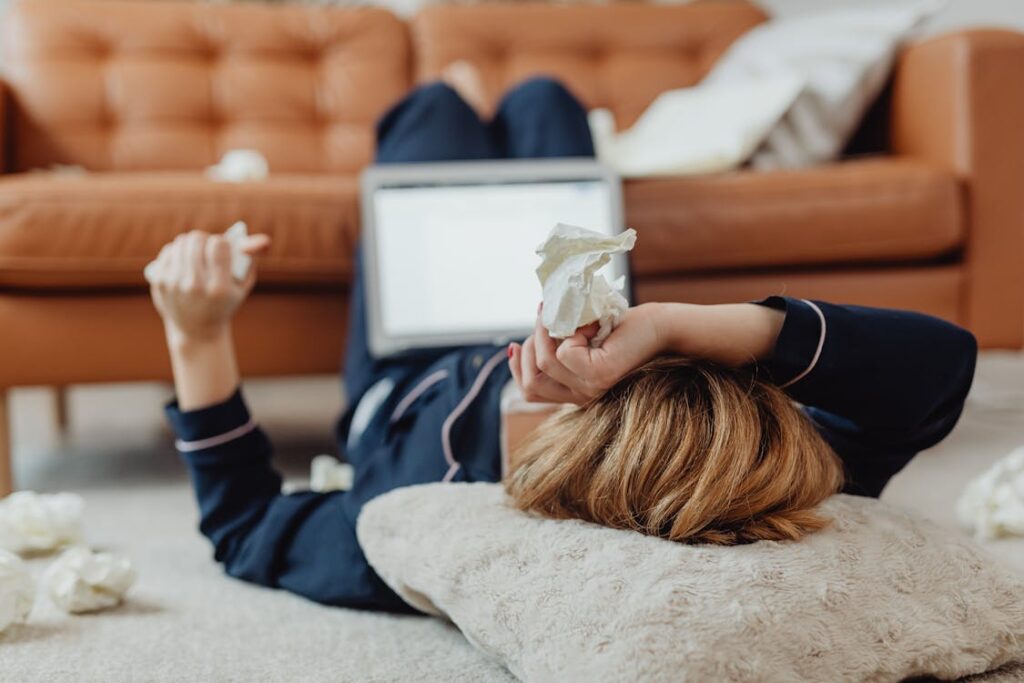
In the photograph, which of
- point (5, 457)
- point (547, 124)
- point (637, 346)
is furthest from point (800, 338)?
point (5, 457)

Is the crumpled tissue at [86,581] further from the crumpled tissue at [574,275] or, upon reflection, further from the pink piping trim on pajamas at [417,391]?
the crumpled tissue at [574,275]

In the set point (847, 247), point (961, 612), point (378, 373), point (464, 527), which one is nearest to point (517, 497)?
point (464, 527)

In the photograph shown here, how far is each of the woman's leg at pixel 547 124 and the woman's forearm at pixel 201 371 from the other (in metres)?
0.62

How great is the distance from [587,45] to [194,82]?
2.54ft

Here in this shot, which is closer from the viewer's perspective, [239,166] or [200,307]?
[200,307]

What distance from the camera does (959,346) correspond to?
2.15 ft

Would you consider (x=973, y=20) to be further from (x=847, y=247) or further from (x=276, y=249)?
(x=276, y=249)

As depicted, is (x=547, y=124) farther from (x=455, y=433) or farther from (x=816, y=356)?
(x=816, y=356)

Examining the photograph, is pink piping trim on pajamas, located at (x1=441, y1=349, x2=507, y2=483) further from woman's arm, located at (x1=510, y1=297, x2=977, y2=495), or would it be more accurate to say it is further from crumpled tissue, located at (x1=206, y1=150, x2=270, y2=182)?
crumpled tissue, located at (x1=206, y1=150, x2=270, y2=182)

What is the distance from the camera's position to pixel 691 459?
0.56 metres

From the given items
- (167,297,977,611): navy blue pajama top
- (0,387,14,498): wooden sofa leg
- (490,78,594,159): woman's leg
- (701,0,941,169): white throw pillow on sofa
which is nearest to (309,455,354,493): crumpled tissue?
(167,297,977,611): navy blue pajama top

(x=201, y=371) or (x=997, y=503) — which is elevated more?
(x=201, y=371)

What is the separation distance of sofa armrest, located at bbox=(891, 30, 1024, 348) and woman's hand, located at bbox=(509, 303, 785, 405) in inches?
33.3

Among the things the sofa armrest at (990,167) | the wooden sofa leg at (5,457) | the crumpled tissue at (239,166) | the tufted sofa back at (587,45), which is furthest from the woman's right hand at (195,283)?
the tufted sofa back at (587,45)
